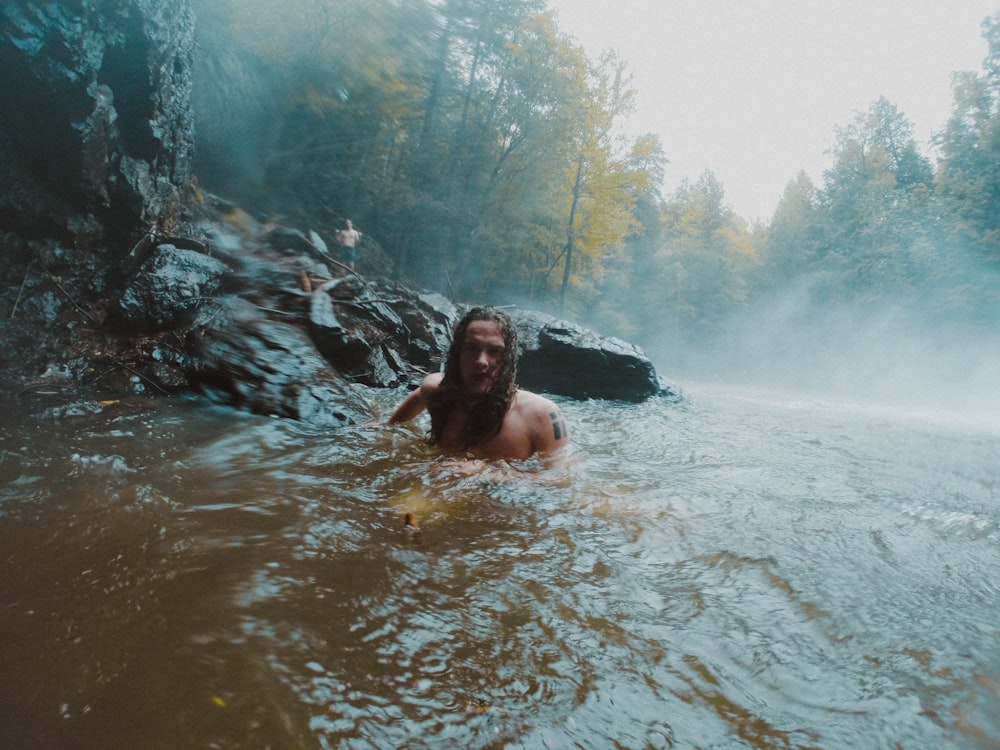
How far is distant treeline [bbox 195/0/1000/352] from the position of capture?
13023 mm

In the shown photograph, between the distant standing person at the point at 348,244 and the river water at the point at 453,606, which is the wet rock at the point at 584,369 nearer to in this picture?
the river water at the point at 453,606

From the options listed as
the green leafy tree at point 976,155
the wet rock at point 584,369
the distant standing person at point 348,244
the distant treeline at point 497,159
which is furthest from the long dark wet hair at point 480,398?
the green leafy tree at point 976,155

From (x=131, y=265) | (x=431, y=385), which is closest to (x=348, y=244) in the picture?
(x=131, y=265)

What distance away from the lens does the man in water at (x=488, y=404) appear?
3.11 m

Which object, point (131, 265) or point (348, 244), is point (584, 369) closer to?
point (131, 265)

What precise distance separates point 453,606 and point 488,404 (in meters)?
1.74

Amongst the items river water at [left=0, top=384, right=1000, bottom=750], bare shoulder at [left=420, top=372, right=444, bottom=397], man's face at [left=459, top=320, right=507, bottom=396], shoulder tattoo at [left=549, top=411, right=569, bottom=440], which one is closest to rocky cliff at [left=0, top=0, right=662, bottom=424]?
bare shoulder at [left=420, top=372, right=444, bottom=397]

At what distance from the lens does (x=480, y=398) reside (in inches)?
124

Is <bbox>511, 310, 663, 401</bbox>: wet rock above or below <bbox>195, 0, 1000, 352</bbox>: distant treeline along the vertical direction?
below

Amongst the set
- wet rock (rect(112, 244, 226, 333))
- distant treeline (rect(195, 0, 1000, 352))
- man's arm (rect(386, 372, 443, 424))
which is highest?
distant treeline (rect(195, 0, 1000, 352))

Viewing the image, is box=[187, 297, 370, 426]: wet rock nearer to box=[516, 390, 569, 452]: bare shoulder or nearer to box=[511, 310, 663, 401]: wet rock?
box=[516, 390, 569, 452]: bare shoulder

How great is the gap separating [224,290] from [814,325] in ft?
111

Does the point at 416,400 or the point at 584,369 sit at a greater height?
the point at 584,369

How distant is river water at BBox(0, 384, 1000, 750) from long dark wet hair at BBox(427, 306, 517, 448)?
0.32 m
